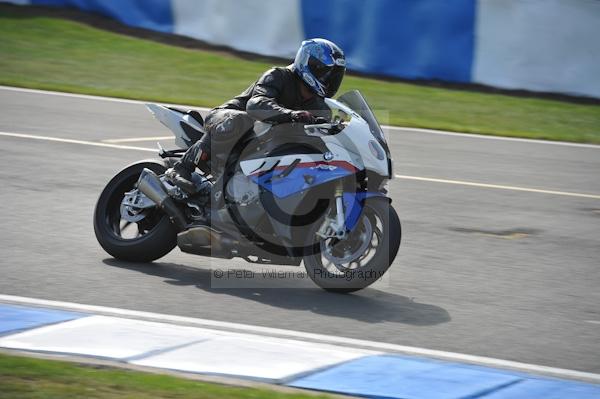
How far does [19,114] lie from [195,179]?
22.7ft

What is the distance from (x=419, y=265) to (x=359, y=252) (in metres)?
1.33

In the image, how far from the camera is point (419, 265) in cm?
858

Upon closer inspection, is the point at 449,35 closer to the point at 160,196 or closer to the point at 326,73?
the point at 326,73

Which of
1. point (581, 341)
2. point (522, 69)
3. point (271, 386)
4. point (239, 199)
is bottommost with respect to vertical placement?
point (271, 386)

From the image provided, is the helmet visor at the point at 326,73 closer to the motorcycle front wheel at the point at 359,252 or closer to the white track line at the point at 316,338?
the motorcycle front wheel at the point at 359,252

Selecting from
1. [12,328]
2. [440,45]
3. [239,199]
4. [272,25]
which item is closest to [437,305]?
[239,199]

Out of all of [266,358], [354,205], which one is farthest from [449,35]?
[266,358]

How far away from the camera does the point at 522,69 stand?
1706 cm

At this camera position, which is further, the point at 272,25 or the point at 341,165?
the point at 272,25

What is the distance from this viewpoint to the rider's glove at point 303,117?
7.32m

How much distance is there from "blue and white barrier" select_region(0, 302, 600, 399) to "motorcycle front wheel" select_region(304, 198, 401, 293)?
0.85 m

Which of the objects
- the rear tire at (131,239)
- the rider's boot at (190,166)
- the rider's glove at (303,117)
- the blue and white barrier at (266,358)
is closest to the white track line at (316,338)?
the blue and white barrier at (266,358)

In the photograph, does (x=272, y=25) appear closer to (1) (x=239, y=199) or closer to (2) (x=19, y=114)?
(2) (x=19, y=114)

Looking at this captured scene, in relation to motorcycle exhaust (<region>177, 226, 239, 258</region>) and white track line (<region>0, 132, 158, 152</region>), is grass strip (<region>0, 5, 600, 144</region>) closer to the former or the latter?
white track line (<region>0, 132, 158, 152</region>)
